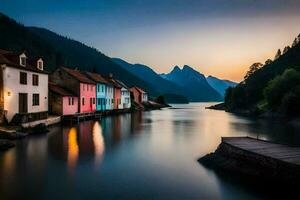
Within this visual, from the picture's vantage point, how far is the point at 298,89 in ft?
232

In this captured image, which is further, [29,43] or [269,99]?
[29,43]

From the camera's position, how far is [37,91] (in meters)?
45.5

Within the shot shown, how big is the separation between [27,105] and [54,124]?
30.0ft

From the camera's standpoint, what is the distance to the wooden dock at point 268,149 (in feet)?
57.7

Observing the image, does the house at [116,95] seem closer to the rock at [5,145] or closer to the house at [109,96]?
the house at [109,96]

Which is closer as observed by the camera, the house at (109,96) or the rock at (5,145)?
the rock at (5,145)

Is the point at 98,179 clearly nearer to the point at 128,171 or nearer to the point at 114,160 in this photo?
the point at 128,171

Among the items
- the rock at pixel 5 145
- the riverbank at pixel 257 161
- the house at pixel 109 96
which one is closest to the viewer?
the riverbank at pixel 257 161

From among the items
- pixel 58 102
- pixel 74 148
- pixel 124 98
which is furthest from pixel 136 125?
pixel 124 98

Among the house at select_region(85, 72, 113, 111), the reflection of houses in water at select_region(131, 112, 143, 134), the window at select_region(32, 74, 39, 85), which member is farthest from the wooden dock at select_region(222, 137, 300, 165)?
the house at select_region(85, 72, 113, 111)

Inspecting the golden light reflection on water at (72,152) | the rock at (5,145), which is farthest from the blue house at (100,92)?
the rock at (5,145)

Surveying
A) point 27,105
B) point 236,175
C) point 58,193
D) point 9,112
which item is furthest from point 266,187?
point 27,105

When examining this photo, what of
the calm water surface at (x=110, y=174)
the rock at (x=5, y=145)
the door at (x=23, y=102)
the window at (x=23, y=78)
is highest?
the window at (x=23, y=78)

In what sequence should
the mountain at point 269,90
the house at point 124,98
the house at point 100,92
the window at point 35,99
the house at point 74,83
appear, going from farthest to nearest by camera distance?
the house at point 124,98, the mountain at point 269,90, the house at point 100,92, the house at point 74,83, the window at point 35,99
